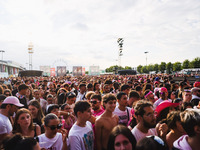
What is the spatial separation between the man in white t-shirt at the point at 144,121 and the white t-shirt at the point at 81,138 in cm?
78

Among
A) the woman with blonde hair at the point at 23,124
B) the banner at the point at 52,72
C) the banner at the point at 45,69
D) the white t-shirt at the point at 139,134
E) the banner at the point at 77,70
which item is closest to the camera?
the white t-shirt at the point at 139,134

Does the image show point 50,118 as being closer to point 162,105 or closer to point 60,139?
point 60,139

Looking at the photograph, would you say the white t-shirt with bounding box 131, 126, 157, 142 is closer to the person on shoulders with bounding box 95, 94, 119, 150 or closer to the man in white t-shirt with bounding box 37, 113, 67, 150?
the person on shoulders with bounding box 95, 94, 119, 150

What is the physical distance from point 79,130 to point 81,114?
11.3 inches

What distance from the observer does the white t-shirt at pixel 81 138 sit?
2.78m

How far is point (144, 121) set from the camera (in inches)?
113

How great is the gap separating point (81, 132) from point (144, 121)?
1104mm

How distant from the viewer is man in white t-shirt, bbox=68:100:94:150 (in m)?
2.79

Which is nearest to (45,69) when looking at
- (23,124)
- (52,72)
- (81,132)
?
(52,72)

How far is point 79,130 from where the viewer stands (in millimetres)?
2906

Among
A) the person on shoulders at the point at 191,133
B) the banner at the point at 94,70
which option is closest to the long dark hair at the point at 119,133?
the person on shoulders at the point at 191,133

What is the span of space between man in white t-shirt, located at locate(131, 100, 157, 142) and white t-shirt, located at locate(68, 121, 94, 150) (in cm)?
78

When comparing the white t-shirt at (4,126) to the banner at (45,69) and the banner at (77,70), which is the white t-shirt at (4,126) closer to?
the banner at (77,70)

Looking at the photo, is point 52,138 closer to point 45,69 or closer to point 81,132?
point 81,132
